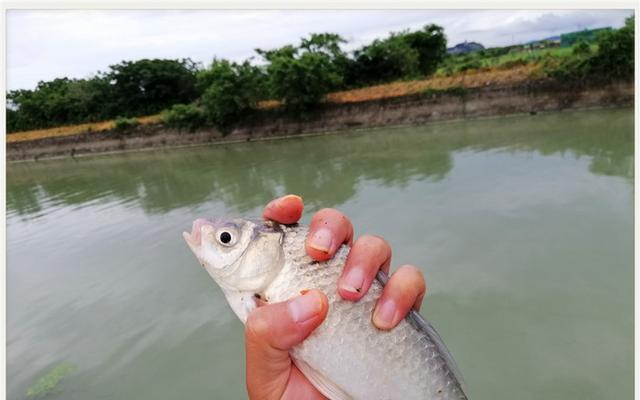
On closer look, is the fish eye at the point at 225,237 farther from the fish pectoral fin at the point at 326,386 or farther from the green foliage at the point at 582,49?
the green foliage at the point at 582,49

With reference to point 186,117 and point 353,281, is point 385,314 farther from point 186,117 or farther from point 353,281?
point 186,117

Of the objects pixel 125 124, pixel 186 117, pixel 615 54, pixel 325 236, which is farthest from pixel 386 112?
pixel 325 236

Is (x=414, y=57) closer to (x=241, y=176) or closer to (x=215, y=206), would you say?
(x=241, y=176)

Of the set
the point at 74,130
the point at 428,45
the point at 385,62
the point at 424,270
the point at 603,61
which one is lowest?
the point at 424,270

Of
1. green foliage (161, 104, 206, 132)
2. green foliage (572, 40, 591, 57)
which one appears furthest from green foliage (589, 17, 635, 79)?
green foliage (161, 104, 206, 132)

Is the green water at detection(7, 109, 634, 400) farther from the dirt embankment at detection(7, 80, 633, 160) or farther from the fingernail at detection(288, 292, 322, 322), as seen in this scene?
the dirt embankment at detection(7, 80, 633, 160)

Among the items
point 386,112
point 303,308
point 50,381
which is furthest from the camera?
point 386,112

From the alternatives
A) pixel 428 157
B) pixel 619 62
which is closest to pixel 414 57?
pixel 619 62
